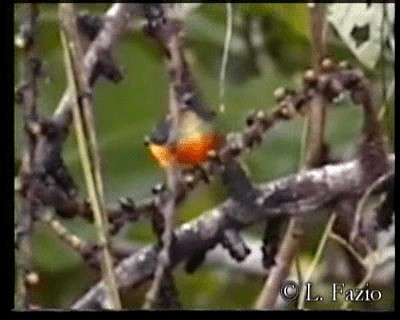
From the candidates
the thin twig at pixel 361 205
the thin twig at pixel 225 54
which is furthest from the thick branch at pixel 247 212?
the thin twig at pixel 225 54

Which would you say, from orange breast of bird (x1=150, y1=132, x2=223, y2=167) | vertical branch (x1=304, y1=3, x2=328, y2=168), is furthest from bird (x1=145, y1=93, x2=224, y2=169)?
vertical branch (x1=304, y1=3, x2=328, y2=168)

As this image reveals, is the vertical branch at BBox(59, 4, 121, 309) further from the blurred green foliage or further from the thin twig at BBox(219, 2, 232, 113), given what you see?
the thin twig at BBox(219, 2, 232, 113)

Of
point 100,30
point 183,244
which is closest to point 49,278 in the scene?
point 183,244

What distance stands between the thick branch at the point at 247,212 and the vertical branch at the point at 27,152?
0.23 ft

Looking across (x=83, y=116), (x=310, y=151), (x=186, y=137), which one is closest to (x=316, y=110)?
(x=310, y=151)

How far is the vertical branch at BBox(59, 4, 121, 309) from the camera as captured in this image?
90cm

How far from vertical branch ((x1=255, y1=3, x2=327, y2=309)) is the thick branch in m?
0.02

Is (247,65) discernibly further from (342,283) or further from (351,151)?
(342,283)

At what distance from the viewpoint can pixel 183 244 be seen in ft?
2.98

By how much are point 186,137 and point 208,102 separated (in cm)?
5

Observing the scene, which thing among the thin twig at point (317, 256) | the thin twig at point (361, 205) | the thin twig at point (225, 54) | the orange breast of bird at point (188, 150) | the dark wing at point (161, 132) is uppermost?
the thin twig at point (225, 54)

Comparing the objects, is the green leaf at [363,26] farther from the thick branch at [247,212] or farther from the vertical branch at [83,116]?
the vertical branch at [83,116]

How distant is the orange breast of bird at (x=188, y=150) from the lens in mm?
902
